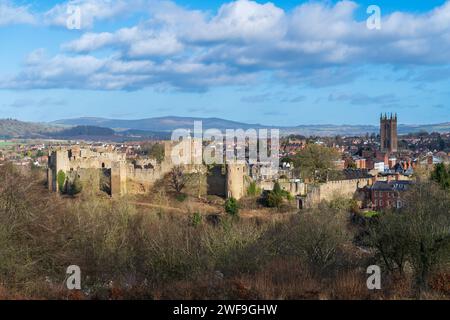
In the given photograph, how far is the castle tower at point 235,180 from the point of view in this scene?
108 feet

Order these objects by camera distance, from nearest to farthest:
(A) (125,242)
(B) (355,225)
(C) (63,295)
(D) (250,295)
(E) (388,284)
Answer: (D) (250,295)
(C) (63,295)
(E) (388,284)
(A) (125,242)
(B) (355,225)

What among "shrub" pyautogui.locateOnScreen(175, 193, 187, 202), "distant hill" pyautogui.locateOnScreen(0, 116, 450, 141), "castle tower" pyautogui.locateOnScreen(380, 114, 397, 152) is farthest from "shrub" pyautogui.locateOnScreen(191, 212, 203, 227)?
"distant hill" pyautogui.locateOnScreen(0, 116, 450, 141)

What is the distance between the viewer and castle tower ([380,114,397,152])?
9156 cm

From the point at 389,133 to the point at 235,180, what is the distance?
211ft

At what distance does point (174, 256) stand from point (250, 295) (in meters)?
7.16

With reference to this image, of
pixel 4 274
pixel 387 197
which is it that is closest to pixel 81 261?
pixel 4 274

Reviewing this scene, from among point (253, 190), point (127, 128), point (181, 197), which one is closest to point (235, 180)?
point (253, 190)

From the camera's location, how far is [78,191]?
33219mm

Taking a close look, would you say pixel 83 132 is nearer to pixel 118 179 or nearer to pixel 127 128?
pixel 127 128

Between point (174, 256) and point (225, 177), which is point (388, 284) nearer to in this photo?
point (174, 256)

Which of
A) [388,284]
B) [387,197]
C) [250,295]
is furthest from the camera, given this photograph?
A: [387,197]

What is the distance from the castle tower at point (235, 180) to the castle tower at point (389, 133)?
6224 cm

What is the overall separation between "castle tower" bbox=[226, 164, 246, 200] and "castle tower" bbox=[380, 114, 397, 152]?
204 ft

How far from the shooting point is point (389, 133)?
9256 centimetres
